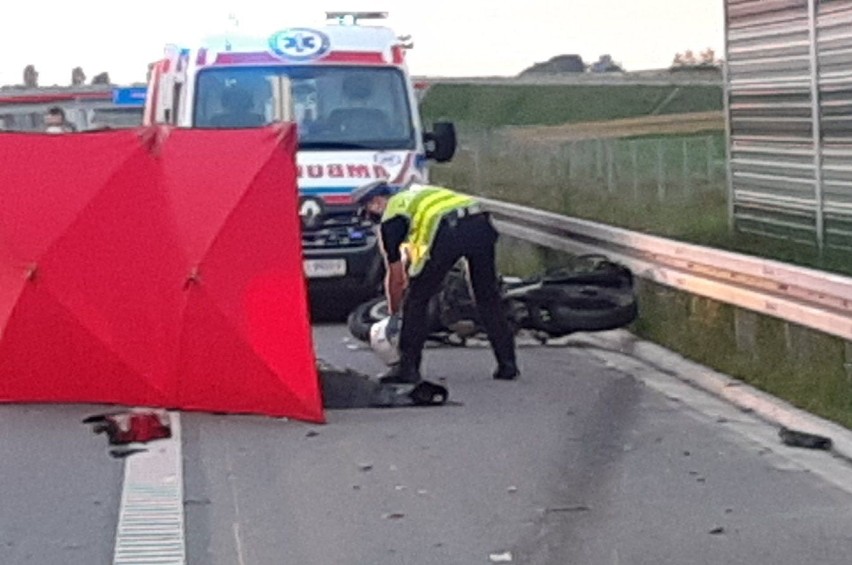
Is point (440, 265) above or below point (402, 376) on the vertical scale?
above

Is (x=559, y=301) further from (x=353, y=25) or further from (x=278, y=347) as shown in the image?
(x=353, y=25)

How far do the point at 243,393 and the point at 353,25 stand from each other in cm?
740

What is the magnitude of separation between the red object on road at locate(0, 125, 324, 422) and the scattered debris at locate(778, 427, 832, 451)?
2769 mm

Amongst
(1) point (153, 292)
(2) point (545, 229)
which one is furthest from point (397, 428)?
(2) point (545, 229)

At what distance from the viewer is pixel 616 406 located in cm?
1230

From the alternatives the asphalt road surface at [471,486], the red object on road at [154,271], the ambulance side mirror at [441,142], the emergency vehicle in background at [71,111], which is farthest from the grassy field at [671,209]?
the emergency vehicle in background at [71,111]

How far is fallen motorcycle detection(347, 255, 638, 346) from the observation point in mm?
14586

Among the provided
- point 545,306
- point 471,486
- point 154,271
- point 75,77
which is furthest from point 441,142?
point 75,77

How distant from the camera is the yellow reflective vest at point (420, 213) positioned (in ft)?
42.7

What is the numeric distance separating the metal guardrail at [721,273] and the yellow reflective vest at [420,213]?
1.80m

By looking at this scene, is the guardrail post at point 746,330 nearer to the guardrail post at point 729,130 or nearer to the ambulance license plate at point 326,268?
the ambulance license plate at point 326,268

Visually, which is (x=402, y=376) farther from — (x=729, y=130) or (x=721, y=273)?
(x=729, y=130)

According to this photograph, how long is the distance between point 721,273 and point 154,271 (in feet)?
12.3

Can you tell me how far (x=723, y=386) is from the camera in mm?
12664
